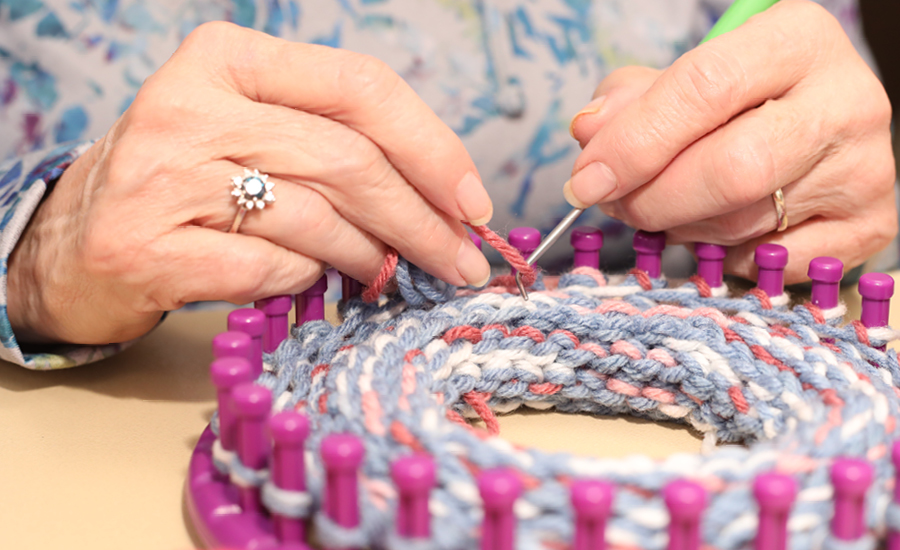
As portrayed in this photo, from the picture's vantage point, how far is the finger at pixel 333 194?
578 millimetres

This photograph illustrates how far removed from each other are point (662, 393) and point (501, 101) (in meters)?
0.47

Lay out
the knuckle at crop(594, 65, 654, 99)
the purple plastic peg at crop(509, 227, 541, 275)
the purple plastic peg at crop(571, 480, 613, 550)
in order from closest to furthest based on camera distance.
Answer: the purple plastic peg at crop(571, 480, 613, 550) < the purple plastic peg at crop(509, 227, 541, 275) < the knuckle at crop(594, 65, 654, 99)

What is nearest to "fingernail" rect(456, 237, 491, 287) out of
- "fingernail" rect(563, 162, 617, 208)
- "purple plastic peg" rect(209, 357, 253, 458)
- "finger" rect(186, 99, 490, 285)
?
"finger" rect(186, 99, 490, 285)

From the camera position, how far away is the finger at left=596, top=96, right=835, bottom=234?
0.68 metres

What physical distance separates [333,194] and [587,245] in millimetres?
253

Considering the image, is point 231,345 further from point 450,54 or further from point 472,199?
point 450,54

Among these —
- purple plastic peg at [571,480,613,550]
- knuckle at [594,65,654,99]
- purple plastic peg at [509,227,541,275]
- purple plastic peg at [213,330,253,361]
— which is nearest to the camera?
purple plastic peg at [571,480,613,550]

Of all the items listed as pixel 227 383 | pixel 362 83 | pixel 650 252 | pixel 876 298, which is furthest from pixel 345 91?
pixel 876 298

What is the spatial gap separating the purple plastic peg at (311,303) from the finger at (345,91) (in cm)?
13

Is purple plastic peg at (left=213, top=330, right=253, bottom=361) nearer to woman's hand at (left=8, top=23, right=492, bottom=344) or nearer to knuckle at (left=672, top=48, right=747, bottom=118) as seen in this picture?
woman's hand at (left=8, top=23, right=492, bottom=344)

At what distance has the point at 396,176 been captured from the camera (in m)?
0.59

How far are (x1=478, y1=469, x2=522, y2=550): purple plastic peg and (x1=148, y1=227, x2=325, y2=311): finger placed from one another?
278 mm

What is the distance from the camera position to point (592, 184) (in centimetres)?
69

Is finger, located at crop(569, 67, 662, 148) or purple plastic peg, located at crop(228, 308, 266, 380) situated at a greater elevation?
finger, located at crop(569, 67, 662, 148)
